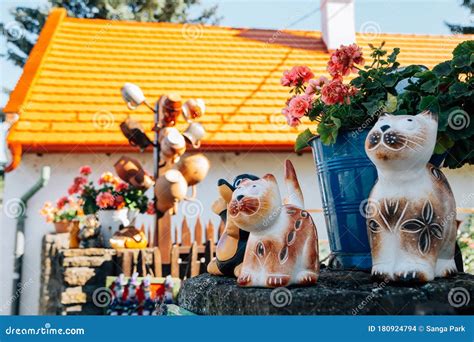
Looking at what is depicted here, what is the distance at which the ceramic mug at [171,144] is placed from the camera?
4438 mm

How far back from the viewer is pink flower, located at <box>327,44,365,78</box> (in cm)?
179

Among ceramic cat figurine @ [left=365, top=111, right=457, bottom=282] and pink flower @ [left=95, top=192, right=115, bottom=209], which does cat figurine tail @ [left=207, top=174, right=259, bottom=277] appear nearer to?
ceramic cat figurine @ [left=365, top=111, right=457, bottom=282]

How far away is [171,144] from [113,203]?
0.84m

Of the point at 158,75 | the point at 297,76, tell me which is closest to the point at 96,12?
the point at 158,75

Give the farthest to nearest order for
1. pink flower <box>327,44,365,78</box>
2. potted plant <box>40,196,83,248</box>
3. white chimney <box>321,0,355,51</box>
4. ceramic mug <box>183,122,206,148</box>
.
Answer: white chimney <box>321,0,355,51</box>
potted plant <box>40,196,83,248</box>
ceramic mug <box>183,122,206,148</box>
pink flower <box>327,44,365,78</box>

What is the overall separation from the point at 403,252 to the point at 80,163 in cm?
548

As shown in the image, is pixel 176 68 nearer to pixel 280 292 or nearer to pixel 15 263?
pixel 15 263

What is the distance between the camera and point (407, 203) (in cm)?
A: 132

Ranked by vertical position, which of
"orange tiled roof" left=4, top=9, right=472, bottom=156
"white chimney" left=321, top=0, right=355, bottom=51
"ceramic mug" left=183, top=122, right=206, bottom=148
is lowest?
"ceramic mug" left=183, top=122, right=206, bottom=148

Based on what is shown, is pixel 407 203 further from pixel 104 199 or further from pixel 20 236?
pixel 20 236

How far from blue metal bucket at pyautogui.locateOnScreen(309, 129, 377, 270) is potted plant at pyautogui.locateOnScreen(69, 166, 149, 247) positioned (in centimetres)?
327

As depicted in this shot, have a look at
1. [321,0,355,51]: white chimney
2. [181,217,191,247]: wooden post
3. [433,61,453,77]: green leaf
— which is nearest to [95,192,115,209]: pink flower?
[181,217,191,247]: wooden post

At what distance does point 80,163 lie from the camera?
627 cm
